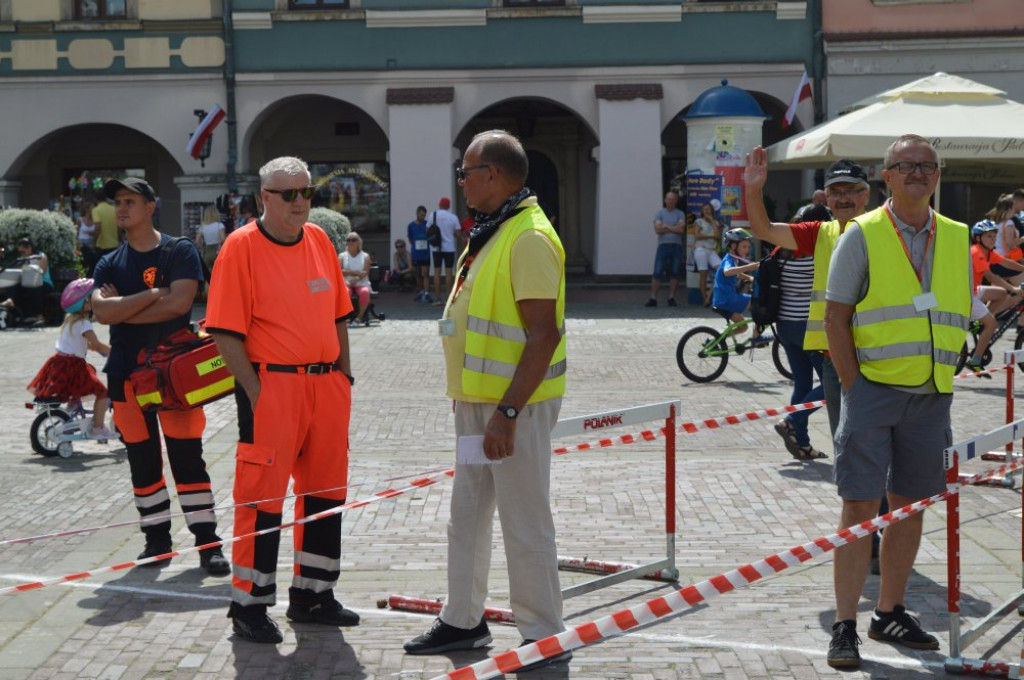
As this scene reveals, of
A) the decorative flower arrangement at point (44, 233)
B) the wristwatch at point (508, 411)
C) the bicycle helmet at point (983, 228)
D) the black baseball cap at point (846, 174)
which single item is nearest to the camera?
the wristwatch at point (508, 411)

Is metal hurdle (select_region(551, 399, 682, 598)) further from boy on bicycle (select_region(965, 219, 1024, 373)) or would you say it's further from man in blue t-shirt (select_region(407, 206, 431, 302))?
man in blue t-shirt (select_region(407, 206, 431, 302))

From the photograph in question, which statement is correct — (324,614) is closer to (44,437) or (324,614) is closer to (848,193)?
(848,193)

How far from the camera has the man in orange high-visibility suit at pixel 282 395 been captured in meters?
5.46

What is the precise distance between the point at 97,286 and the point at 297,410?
1818mm

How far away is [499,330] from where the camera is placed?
4.89m

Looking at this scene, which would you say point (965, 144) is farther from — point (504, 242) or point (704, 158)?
point (504, 242)

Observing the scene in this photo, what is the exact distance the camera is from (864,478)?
200 inches

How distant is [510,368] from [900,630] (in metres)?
1.80

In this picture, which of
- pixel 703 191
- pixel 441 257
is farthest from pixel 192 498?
pixel 703 191

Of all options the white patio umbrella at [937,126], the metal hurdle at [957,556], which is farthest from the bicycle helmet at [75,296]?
the white patio umbrella at [937,126]

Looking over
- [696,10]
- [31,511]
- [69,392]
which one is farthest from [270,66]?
[31,511]

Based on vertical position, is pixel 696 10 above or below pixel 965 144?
above

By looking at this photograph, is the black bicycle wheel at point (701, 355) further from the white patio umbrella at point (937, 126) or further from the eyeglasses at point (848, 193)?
the eyeglasses at point (848, 193)

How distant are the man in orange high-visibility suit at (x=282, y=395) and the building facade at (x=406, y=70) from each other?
1948 cm
